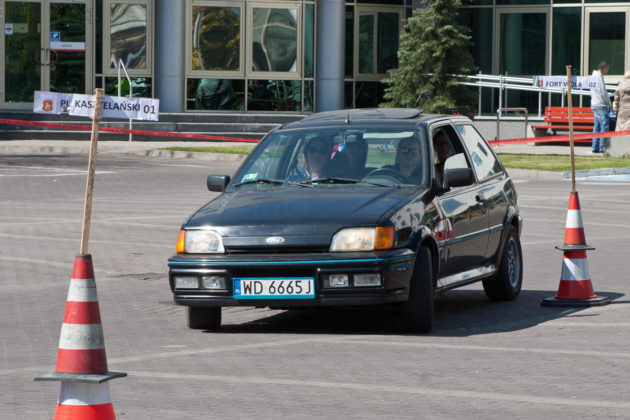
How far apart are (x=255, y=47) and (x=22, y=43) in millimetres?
6338

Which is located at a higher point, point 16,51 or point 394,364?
point 16,51

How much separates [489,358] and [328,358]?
94cm

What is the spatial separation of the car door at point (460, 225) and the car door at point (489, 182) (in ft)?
0.31

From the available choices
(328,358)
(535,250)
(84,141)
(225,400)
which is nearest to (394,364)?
(328,358)

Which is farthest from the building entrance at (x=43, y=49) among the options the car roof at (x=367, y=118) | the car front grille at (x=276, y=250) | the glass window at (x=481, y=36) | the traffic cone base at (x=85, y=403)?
the traffic cone base at (x=85, y=403)

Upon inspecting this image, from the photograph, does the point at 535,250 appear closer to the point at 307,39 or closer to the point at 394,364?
the point at 394,364

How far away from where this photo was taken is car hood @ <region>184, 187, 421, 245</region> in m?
8.05

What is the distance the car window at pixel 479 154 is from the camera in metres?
10.0

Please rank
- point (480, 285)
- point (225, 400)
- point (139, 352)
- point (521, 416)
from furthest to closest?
point (480, 285) < point (139, 352) < point (225, 400) < point (521, 416)

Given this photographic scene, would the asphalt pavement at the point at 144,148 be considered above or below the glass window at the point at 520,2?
below

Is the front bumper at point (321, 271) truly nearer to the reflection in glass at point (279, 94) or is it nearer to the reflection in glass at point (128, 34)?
the reflection in glass at point (128, 34)

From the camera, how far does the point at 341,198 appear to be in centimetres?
847

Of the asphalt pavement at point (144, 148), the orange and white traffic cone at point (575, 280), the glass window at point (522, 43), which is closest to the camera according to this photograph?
Result: the orange and white traffic cone at point (575, 280)

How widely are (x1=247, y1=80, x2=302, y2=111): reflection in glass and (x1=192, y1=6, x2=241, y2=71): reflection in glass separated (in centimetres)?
96
